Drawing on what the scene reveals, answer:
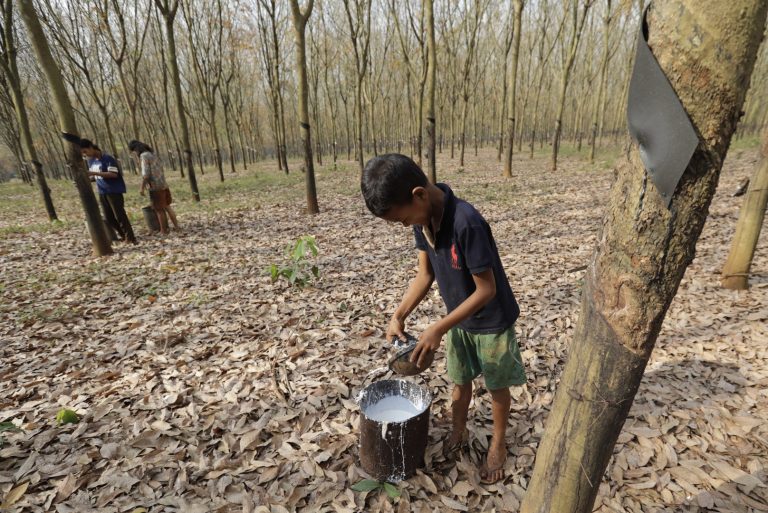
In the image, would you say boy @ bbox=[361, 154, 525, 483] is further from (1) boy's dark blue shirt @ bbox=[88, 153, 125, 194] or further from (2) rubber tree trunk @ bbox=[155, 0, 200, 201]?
(2) rubber tree trunk @ bbox=[155, 0, 200, 201]

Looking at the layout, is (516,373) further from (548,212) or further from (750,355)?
(548,212)

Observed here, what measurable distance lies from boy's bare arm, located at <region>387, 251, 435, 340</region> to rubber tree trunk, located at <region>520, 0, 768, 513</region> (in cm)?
106

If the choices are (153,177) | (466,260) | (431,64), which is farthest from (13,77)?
(466,260)

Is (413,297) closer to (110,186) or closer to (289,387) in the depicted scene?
(289,387)

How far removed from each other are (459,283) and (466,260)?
0.78 feet

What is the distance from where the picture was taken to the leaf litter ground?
230 cm

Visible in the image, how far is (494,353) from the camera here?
6.66 feet

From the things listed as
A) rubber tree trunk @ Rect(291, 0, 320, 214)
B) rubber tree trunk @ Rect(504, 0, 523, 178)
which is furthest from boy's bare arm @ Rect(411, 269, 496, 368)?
rubber tree trunk @ Rect(504, 0, 523, 178)

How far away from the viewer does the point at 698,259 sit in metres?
5.18

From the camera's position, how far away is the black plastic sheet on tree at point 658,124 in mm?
813

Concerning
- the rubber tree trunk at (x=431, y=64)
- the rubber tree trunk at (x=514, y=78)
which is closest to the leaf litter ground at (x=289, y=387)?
the rubber tree trunk at (x=431, y=64)

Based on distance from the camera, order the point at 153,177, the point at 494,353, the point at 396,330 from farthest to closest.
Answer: the point at 153,177 → the point at 396,330 → the point at 494,353

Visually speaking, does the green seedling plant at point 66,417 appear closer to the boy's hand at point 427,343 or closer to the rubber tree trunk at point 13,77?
the boy's hand at point 427,343

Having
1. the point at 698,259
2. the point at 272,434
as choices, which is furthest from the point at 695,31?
the point at 698,259
